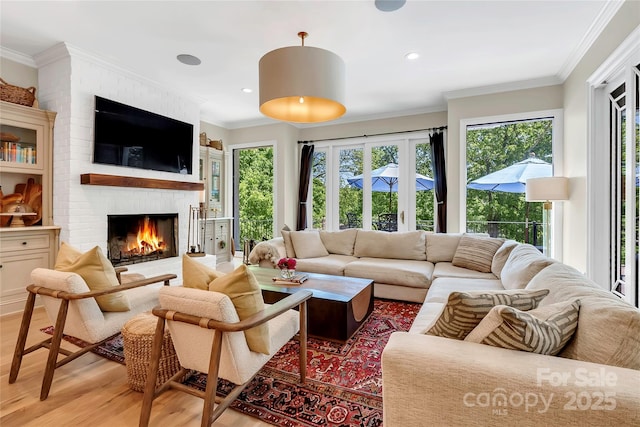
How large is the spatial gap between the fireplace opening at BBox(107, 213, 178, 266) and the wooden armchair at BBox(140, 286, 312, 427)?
2.92 m

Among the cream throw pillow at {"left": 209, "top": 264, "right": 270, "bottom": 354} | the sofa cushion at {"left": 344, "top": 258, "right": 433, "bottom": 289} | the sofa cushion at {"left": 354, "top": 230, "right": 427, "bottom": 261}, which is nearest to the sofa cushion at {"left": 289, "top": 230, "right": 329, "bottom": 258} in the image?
the sofa cushion at {"left": 354, "top": 230, "right": 427, "bottom": 261}

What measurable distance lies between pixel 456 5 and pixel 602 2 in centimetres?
118

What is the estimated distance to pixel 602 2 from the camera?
8.29 ft

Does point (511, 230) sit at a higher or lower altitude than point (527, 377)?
higher

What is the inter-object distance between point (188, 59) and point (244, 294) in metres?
3.22

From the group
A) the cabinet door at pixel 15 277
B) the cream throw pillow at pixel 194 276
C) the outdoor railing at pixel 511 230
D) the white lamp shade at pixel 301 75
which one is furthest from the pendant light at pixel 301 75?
the outdoor railing at pixel 511 230

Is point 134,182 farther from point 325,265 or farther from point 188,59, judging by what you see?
point 325,265

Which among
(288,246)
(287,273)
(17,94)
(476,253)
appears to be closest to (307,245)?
(288,246)

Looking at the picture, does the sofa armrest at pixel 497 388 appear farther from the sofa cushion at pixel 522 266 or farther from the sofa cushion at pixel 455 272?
the sofa cushion at pixel 455 272

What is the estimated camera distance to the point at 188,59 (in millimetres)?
3562

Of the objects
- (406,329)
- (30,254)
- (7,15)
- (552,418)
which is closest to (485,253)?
(406,329)

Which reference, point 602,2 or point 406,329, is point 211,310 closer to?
point 406,329

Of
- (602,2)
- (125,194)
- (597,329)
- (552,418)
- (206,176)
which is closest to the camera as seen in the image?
(552,418)

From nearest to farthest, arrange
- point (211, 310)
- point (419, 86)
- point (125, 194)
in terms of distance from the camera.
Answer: point (211, 310), point (125, 194), point (419, 86)
